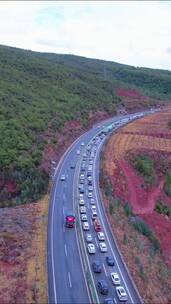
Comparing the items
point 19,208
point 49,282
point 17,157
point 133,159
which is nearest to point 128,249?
point 49,282

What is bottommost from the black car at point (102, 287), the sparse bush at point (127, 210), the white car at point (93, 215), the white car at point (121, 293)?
the white car at point (121, 293)

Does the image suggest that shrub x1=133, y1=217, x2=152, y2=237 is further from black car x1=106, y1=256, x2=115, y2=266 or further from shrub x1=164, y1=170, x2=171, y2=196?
shrub x1=164, y1=170, x2=171, y2=196

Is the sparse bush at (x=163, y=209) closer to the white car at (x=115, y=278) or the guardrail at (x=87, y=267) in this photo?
the guardrail at (x=87, y=267)

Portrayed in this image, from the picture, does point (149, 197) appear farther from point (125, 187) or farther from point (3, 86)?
point (3, 86)

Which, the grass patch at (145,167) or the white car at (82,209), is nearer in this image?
the white car at (82,209)

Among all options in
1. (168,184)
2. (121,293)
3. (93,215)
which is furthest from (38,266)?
(168,184)

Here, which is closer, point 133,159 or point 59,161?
point 59,161

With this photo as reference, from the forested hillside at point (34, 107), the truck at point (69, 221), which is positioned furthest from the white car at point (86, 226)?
the forested hillside at point (34, 107)
